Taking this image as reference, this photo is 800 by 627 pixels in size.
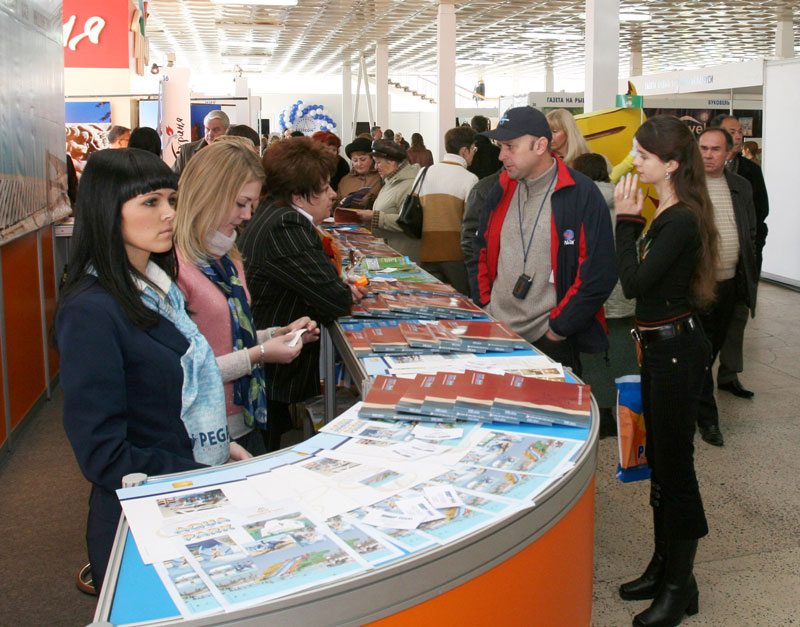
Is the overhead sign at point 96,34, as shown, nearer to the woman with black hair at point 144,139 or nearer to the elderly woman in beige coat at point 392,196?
Result: the woman with black hair at point 144,139

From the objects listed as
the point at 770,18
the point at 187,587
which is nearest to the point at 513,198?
the point at 187,587

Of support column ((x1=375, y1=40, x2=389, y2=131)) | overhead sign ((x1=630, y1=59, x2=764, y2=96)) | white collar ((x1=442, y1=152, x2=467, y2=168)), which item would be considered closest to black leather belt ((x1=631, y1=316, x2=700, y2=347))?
white collar ((x1=442, y1=152, x2=467, y2=168))

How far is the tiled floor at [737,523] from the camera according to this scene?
8.78ft

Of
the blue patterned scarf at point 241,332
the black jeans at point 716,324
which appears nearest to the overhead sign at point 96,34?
the black jeans at point 716,324

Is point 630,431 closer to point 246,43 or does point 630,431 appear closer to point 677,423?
point 677,423

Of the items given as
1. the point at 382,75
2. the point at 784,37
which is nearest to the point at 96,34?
the point at 382,75

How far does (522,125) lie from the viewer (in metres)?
2.87

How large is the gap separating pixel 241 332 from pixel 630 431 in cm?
128

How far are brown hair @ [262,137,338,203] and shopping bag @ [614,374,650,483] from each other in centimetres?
128

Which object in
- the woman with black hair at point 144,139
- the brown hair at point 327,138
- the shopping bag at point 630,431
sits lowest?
the shopping bag at point 630,431

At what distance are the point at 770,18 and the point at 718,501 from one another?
14592 mm

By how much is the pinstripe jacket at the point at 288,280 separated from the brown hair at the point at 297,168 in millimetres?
68

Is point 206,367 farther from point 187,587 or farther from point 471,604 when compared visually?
point 471,604

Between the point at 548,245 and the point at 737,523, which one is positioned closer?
the point at 548,245
